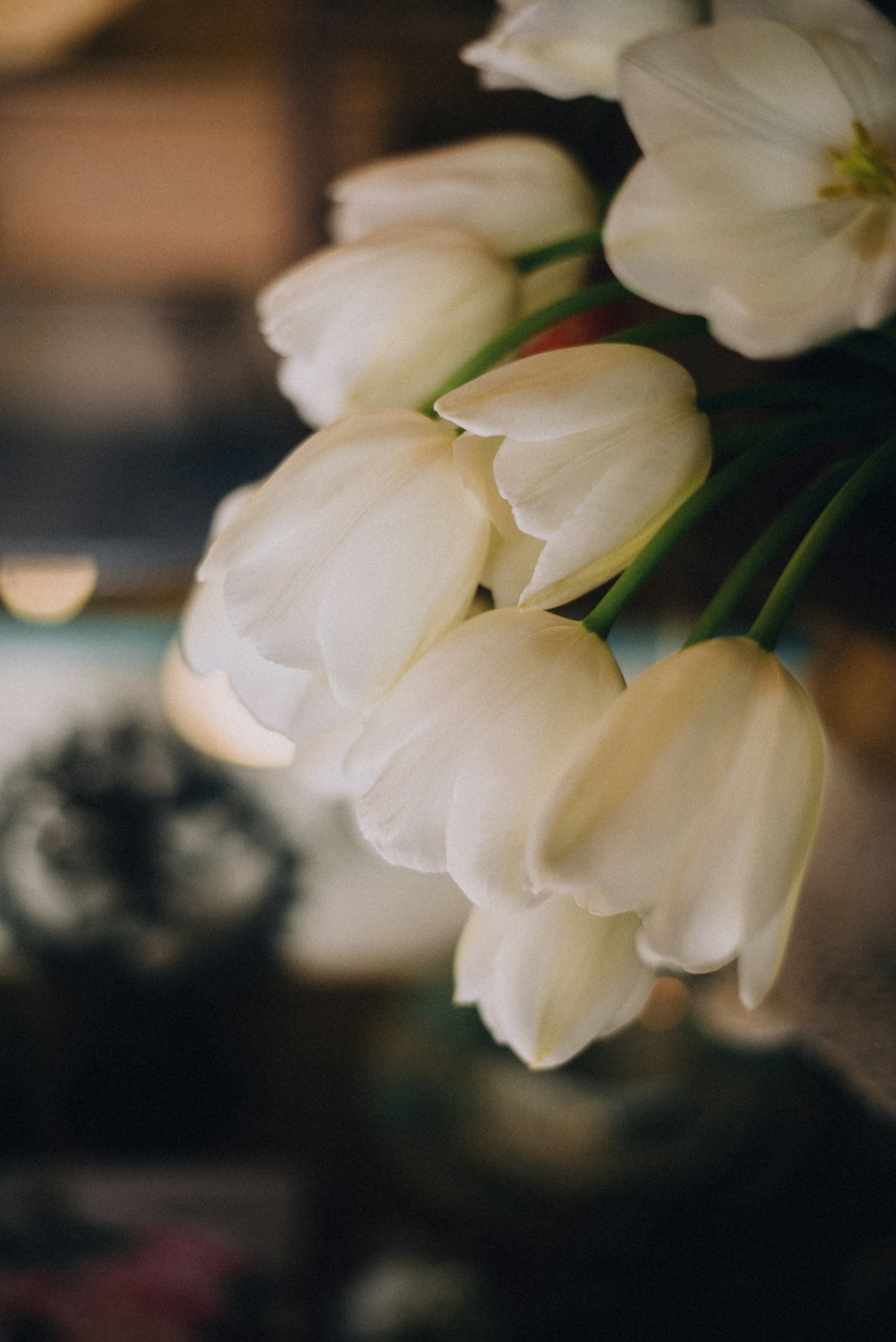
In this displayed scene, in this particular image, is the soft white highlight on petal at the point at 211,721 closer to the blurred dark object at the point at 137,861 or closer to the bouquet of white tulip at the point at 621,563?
the blurred dark object at the point at 137,861

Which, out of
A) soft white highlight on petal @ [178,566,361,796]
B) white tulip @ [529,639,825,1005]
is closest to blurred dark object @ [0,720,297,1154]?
soft white highlight on petal @ [178,566,361,796]

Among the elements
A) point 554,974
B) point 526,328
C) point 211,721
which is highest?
point 526,328

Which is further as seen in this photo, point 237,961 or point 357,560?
point 237,961

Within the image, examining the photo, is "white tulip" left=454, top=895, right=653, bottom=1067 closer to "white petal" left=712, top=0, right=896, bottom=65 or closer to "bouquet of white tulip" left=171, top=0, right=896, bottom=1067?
"bouquet of white tulip" left=171, top=0, right=896, bottom=1067

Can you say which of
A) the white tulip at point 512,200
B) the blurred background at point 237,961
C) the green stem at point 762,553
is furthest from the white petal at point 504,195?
the blurred background at point 237,961

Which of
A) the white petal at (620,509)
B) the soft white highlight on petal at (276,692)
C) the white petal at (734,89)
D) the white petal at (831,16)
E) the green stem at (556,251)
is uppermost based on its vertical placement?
the white petal at (831,16)

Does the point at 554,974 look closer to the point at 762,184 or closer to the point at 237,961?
the point at 762,184

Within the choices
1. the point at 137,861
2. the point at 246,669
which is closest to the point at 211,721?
the point at 137,861
